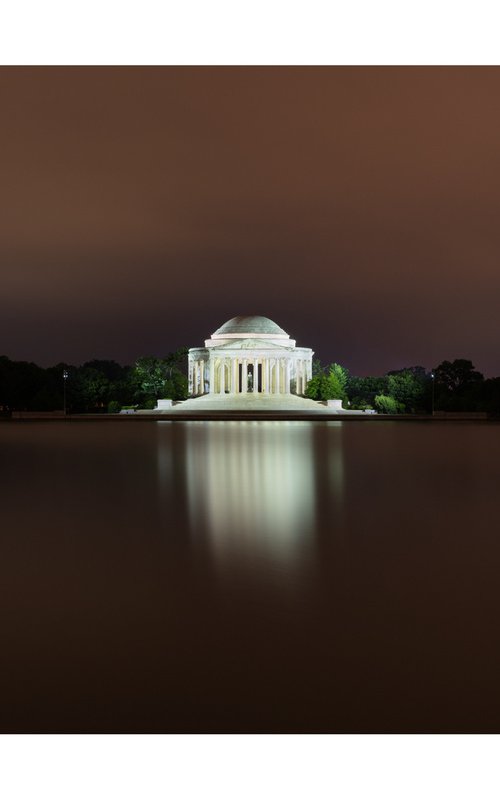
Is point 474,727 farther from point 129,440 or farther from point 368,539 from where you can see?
point 129,440

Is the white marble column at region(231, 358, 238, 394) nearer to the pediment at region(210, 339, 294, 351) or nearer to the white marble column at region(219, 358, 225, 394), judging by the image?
the white marble column at region(219, 358, 225, 394)

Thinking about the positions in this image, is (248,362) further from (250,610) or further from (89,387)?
(250,610)

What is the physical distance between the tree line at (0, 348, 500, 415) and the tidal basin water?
7775cm

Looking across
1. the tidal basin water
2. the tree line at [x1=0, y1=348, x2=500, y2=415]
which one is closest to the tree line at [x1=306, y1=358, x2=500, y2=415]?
the tree line at [x1=0, y1=348, x2=500, y2=415]

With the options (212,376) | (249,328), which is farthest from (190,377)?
(249,328)

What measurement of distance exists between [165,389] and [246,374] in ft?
65.3

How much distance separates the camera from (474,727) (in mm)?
6477

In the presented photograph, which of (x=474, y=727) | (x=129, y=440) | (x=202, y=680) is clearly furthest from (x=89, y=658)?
(x=129, y=440)

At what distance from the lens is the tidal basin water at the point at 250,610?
678cm

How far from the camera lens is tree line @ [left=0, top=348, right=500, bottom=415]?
9856cm

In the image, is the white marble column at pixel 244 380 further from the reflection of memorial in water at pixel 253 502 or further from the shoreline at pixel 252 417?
the reflection of memorial in water at pixel 253 502

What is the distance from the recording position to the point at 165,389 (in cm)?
11169

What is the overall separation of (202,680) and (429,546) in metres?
6.84

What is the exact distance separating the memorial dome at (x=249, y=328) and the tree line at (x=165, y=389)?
45.4 feet
